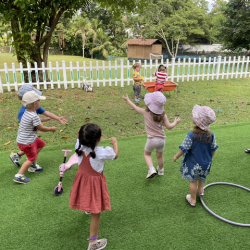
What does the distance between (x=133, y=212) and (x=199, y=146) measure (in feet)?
4.11

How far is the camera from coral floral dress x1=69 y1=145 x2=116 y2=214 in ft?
7.83

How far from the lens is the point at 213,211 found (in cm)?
311

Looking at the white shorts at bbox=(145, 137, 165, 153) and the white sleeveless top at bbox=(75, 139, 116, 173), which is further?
the white shorts at bbox=(145, 137, 165, 153)

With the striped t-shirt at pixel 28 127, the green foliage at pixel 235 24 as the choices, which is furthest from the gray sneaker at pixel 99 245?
the green foliage at pixel 235 24

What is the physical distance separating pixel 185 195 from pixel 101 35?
3645 cm

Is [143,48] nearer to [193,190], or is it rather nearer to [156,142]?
[156,142]

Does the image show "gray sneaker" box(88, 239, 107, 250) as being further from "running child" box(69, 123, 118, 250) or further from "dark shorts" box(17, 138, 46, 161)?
"dark shorts" box(17, 138, 46, 161)

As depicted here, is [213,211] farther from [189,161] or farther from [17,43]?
[17,43]

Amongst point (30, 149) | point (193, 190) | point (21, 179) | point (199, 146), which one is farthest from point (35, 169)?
point (199, 146)

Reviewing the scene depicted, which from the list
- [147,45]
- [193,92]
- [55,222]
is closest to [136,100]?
[193,92]

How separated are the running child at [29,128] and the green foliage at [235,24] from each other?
19801 millimetres

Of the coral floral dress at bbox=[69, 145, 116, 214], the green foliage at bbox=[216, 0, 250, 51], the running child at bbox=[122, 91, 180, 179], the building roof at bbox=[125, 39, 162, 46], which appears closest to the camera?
the coral floral dress at bbox=[69, 145, 116, 214]

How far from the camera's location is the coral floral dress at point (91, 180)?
2387 mm

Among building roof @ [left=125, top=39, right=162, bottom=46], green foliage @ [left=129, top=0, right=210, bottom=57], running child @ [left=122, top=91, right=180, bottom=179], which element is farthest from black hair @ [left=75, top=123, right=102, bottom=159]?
green foliage @ [left=129, top=0, right=210, bottom=57]
